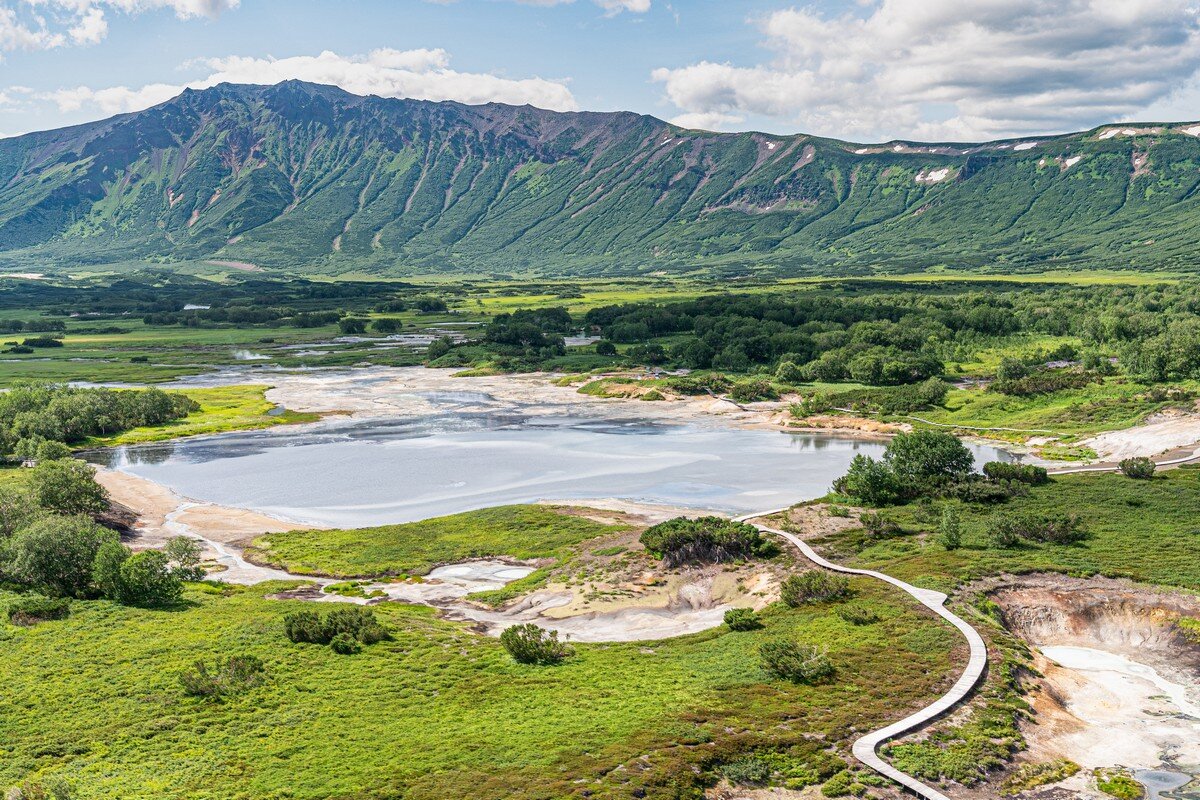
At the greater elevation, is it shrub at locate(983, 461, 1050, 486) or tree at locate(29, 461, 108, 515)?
shrub at locate(983, 461, 1050, 486)

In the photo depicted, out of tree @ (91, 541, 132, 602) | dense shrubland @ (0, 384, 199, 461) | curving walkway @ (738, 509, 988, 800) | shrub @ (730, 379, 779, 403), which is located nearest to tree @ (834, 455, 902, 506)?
curving walkway @ (738, 509, 988, 800)

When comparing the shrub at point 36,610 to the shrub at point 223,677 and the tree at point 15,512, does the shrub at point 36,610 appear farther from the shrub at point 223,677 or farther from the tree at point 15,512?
the shrub at point 223,677

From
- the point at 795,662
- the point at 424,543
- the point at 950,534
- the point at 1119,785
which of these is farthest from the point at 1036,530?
the point at 424,543

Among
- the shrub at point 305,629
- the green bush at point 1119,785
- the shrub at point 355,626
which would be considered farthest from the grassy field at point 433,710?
the green bush at point 1119,785

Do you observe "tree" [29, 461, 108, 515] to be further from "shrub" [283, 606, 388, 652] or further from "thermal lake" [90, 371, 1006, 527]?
"shrub" [283, 606, 388, 652]

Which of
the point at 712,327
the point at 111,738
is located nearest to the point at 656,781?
the point at 111,738
